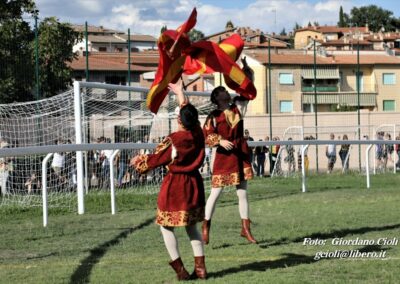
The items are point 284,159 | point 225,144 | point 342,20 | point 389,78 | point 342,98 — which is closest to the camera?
point 225,144

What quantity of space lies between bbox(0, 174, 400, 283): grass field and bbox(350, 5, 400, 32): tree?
140m

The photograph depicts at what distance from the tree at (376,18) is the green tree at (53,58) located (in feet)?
431

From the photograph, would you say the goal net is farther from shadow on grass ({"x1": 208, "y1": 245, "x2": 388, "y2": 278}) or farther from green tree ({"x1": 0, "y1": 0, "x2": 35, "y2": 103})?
shadow on grass ({"x1": 208, "y1": 245, "x2": 388, "y2": 278})

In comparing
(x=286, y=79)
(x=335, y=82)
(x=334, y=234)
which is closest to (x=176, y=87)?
(x=334, y=234)

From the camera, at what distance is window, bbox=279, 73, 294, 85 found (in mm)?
63112

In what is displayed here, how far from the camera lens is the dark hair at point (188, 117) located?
6945mm

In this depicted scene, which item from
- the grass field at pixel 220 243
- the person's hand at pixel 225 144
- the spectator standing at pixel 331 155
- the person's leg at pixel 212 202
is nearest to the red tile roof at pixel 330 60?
the spectator standing at pixel 331 155

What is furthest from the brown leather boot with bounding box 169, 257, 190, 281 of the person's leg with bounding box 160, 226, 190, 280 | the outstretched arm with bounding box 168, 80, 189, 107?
the outstretched arm with bounding box 168, 80, 189, 107

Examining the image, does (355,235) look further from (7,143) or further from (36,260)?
(7,143)

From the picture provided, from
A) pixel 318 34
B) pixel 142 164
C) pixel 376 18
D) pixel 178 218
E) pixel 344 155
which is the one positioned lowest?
pixel 344 155

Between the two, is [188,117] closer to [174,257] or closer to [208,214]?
[174,257]

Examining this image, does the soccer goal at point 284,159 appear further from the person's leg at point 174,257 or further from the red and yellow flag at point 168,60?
the person's leg at point 174,257

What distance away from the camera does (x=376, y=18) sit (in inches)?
5920

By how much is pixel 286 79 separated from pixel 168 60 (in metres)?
57.0
